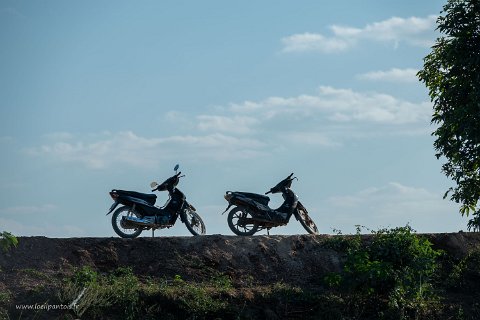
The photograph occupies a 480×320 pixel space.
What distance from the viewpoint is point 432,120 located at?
68.7 feet

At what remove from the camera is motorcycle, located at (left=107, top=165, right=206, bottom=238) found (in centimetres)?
1931

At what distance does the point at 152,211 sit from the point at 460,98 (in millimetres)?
7216

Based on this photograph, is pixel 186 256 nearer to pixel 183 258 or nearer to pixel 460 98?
pixel 183 258

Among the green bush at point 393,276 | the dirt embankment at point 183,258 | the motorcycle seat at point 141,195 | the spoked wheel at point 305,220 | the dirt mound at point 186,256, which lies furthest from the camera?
the spoked wheel at point 305,220

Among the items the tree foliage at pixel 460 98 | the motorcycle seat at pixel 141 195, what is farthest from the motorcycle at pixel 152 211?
the tree foliage at pixel 460 98

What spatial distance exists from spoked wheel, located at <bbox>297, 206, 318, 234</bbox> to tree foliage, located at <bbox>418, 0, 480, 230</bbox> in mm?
3167

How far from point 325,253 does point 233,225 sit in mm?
2361

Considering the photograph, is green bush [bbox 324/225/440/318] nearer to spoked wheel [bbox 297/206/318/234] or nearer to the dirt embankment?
the dirt embankment

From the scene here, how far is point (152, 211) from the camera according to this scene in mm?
19625

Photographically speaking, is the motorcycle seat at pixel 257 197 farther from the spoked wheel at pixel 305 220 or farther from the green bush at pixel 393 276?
the green bush at pixel 393 276

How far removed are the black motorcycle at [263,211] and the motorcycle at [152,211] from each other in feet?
2.73

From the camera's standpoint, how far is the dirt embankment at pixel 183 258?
691 inches

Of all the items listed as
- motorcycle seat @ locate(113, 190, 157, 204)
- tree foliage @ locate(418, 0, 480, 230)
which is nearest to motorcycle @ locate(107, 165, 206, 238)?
motorcycle seat @ locate(113, 190, 157, 204)

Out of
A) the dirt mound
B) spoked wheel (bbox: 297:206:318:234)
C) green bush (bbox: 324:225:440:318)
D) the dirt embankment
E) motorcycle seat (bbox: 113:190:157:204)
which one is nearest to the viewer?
green bush (bbox: 324:225:440:318)
